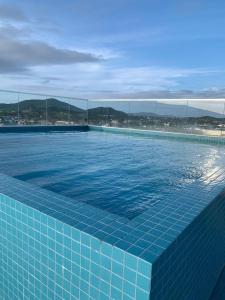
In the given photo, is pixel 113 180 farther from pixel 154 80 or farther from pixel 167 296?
pixel 154 80

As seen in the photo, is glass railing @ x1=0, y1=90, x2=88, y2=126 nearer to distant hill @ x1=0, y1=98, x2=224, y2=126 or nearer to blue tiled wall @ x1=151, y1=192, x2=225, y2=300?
distant hill @ x1=0, y1=98, x2=224, y2=126

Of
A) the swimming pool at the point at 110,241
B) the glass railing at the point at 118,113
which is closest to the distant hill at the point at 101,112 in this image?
the glass railing at the point at 118,113

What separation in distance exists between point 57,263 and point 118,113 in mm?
10650

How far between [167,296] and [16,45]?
11.5m

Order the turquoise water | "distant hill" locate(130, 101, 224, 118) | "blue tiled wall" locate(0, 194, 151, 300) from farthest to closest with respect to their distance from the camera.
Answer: "distant hill" locate(130, 101, 224, 118) < the turquoise water < "blue tiled wall" locate(0, 194, 151, 300)

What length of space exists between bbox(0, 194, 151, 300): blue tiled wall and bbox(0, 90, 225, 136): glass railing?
781 cm

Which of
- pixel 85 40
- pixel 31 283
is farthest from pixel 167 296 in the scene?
pixel 85 40

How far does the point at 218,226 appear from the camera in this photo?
2.42m

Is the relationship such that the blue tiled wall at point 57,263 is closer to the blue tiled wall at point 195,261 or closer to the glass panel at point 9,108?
the blue tiled wall at point 195,261

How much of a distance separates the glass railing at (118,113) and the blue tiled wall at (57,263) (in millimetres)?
7810

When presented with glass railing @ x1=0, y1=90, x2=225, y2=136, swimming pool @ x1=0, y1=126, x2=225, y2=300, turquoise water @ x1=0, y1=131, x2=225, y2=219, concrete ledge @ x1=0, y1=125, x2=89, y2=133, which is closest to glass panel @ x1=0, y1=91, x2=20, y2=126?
glass railing @ x1=0, y1=90, x2=225, y2=136

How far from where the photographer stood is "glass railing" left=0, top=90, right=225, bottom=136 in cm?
914

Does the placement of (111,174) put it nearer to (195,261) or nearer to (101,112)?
(195,261)

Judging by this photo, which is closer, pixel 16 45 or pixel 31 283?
pixel 31 283
